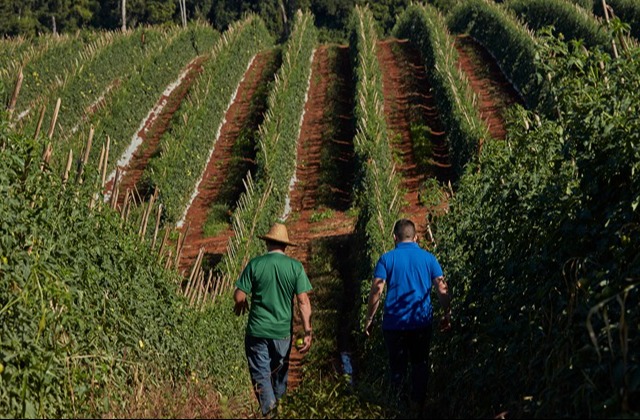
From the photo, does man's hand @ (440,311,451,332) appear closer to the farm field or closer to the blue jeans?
the farm field

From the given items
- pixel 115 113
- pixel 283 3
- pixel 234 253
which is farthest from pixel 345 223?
pixel 283 3

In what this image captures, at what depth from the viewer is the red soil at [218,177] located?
74.2 feet

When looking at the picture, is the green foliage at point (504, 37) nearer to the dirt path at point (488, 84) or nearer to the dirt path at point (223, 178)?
the dirt path at point (488, 84)

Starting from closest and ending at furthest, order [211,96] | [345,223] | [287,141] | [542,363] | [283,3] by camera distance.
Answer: [542,363], [345,223], [287,141], [211,96], [283,3]

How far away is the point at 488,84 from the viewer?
1414 inches

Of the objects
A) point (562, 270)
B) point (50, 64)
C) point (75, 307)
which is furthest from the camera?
point (50, 64)

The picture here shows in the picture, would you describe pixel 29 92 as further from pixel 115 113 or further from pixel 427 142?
pixel 427 142

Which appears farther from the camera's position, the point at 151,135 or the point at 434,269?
the point at 151,135

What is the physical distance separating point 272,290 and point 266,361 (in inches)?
21.6

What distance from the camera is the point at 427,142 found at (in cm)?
2991

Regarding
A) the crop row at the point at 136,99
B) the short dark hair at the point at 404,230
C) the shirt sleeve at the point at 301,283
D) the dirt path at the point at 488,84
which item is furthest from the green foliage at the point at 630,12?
the shirt sleeve at the point at 301,283

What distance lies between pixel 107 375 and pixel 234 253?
11319mm

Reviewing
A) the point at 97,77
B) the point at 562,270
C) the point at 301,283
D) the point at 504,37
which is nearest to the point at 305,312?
the point at 301,283

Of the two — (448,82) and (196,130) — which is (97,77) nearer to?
(196,130)
